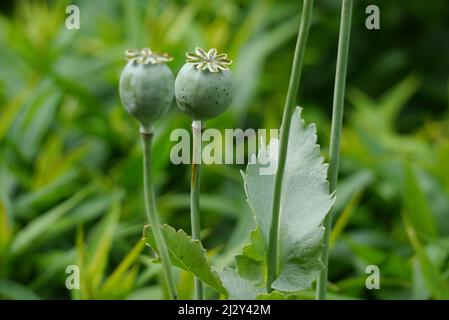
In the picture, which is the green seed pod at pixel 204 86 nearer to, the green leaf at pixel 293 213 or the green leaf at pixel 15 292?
the green leaf at pixel 293 213

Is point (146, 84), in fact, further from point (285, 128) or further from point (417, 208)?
point (417, 208)

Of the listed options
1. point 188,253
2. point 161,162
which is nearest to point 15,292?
point 161,162

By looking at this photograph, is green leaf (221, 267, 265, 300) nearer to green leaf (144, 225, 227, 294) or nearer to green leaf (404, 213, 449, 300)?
green leaf (144, 225, 227, 294)

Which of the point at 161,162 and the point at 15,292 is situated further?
the point at 161,162

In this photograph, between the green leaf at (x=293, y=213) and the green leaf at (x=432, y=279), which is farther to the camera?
the green leaf at (x=432, y=279)

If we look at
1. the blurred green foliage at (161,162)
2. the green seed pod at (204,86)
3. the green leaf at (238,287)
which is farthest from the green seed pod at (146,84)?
the blurred green foliage at (161,162)

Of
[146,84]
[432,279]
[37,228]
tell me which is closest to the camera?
[146,84]
